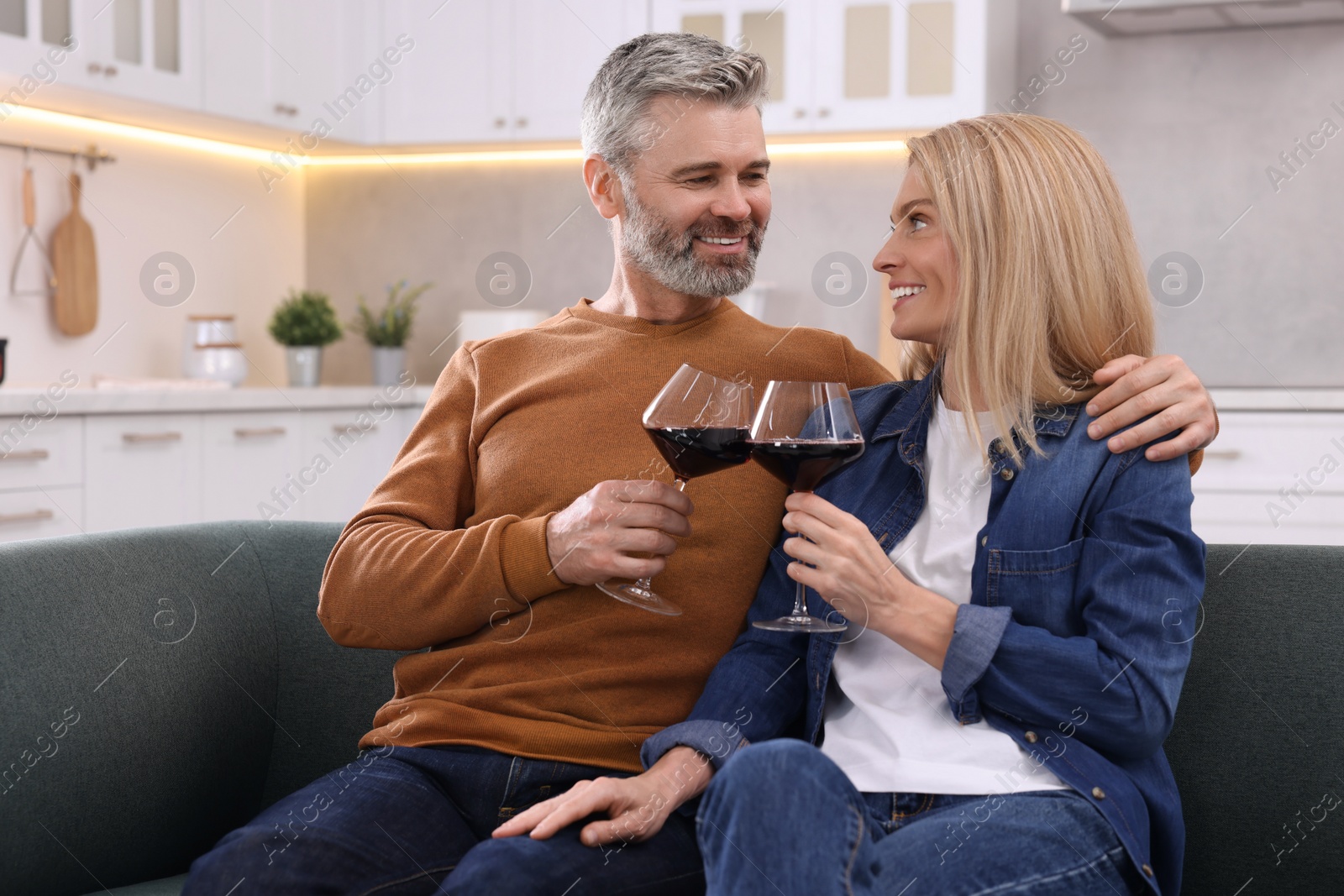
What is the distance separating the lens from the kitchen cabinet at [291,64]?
3852mm

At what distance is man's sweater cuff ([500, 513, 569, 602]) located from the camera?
4.81 feet

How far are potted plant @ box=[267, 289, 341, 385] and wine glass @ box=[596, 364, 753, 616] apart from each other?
316 centimetres

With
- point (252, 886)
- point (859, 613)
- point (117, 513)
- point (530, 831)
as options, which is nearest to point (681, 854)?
point (530, 831)

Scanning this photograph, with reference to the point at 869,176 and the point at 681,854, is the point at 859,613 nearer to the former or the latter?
the point at 681,854

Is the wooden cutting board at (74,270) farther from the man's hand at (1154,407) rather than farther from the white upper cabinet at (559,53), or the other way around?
the man's hand at (1154,407)

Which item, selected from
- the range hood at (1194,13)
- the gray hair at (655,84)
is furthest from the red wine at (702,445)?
the range hood at (1194,13)

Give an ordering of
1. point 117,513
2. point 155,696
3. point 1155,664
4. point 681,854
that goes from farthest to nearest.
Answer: point 117,513 → point 155,696 → point 681,854 → point 1155,664

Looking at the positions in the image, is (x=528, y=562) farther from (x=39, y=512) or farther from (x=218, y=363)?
(x=218, y=363)

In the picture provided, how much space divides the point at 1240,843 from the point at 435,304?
147 inches

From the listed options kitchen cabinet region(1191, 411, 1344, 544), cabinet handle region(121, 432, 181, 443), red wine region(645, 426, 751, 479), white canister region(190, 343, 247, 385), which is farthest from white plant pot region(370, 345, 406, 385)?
red wine region(645, 426, 751, 479)

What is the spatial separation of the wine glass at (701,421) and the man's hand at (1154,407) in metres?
0.37

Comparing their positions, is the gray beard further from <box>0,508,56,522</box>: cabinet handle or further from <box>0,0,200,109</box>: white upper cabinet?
<box>0,0,200,109</box>: white upper cabinet

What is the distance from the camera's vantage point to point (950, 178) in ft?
4.64

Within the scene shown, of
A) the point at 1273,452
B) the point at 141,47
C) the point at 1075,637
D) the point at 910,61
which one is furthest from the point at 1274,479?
the point at 141,47
